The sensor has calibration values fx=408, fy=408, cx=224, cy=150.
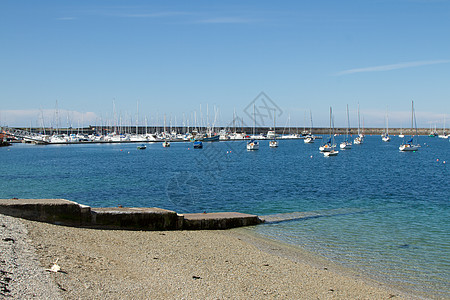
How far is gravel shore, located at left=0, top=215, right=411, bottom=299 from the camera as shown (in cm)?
861

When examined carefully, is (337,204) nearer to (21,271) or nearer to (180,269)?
(180,269)

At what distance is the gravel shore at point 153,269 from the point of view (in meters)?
8.61

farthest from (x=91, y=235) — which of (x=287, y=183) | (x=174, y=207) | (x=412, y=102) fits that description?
(x=412, y=102)

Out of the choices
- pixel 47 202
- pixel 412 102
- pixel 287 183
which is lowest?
pixel 287 183

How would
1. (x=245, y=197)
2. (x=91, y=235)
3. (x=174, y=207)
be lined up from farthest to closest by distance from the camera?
(x=245, y=197) → (x=174, y=207) → (x=91, y=235)

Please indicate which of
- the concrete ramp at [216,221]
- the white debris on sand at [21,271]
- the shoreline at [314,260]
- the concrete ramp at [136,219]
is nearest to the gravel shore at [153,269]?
the white debris on sand at [21,271]

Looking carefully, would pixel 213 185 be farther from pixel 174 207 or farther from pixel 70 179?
pixel 70 179

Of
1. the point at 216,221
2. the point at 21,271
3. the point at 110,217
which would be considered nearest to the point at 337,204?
the point at 216,221

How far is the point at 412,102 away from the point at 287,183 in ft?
244

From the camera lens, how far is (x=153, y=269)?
420 inches

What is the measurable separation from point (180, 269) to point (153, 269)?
734 millimetres

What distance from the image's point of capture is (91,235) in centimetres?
1330

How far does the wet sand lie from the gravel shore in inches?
0.8

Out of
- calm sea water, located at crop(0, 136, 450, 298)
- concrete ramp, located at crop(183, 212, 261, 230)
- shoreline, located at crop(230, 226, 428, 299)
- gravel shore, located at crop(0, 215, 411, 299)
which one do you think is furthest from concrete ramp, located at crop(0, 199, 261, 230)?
calm sea water, located at crop(0, 136, 450, 298)
